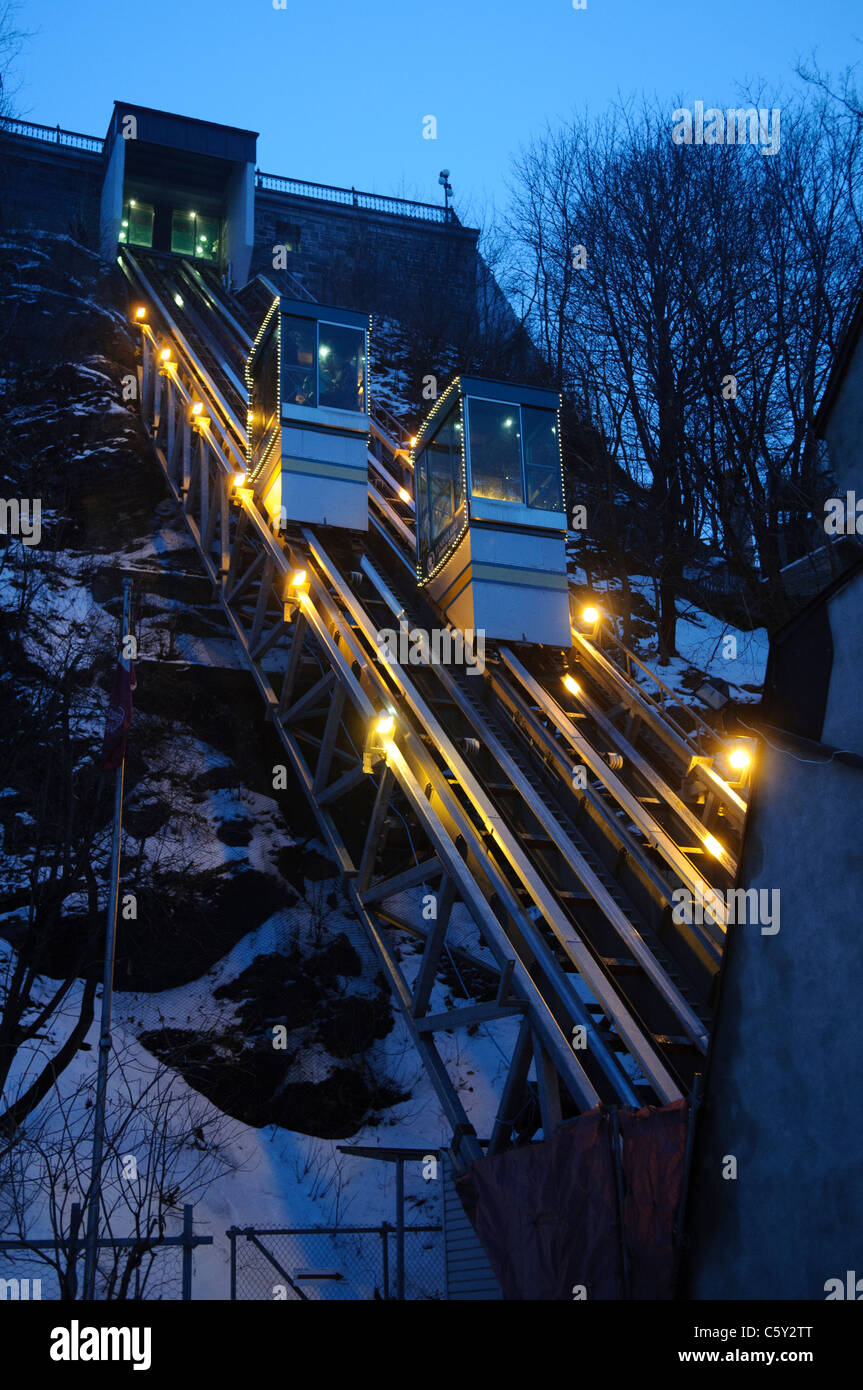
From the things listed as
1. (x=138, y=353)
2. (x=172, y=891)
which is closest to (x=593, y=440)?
(x=138, y=353)

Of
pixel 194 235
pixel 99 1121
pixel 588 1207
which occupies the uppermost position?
pixel 194 235

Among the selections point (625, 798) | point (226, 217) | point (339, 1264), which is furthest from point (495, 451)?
point (226, 217)

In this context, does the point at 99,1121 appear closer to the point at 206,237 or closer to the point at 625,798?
the point at 625,798

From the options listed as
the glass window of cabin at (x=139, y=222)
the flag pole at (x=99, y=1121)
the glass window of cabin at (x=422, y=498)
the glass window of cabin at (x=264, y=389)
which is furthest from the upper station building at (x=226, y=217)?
the flag pole at (x=99, y=1121)

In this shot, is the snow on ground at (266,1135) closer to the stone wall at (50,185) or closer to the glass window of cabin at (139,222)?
the glass window of cabin at (139,222)

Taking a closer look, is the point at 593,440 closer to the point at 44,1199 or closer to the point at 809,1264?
the point at 44,1199

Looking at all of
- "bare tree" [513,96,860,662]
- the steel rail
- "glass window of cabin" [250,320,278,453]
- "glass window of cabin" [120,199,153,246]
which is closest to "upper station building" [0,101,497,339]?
"glass window of cabin" [120,199,153,246]

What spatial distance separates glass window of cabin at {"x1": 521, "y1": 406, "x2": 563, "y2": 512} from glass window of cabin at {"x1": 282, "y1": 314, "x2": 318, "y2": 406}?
328 centimetres

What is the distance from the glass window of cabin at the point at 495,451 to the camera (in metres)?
14.5

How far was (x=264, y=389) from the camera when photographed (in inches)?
679

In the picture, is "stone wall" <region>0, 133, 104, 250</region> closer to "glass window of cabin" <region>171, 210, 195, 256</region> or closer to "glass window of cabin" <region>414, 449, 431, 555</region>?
"glass window of cabin" <region>171, 210, 195, 256</region>

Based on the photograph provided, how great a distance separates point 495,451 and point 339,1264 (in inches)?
353

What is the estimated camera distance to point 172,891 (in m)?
14.1

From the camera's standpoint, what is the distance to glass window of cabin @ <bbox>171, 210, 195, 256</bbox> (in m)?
38.5
